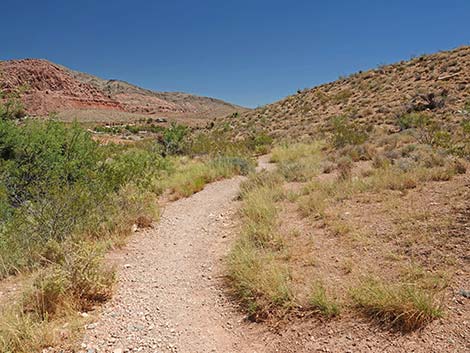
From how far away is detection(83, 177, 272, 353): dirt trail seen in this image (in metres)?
3.28

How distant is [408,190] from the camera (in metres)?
6.51

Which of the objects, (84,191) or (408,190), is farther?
(408,190)

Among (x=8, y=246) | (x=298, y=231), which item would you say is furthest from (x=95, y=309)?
(x=298, y=231)

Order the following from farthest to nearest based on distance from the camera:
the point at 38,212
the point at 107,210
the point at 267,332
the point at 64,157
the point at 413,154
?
1. the point at 413,154
2. the point at 64,157
3. the point at 107,210
4. the point at 38,212
5. the point at 267,332

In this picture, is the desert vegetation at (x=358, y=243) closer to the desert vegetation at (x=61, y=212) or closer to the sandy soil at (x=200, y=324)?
the sandy soil at (x=200, y=324)

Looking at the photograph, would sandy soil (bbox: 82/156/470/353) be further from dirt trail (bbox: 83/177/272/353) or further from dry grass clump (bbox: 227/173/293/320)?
dry grass clump (bbox: 227/173/293/320)

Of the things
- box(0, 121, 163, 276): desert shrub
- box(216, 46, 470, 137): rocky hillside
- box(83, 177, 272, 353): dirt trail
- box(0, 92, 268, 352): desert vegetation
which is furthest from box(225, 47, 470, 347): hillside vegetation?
box(216, 46, 470, 137): rocky hillside

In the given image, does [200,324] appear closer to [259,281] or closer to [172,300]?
[172,300]

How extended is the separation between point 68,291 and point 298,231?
11.3ft

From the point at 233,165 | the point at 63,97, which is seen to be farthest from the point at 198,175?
the point at 63,97

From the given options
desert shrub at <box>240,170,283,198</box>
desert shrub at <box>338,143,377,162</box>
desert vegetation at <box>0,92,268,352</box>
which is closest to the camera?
desert vegetation at <box>0,92,268,352</box>

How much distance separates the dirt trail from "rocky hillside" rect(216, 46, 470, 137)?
45.7 feet

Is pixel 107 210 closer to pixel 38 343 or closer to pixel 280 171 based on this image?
pixel 38 343

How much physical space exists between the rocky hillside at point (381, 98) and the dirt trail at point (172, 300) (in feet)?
45.7
